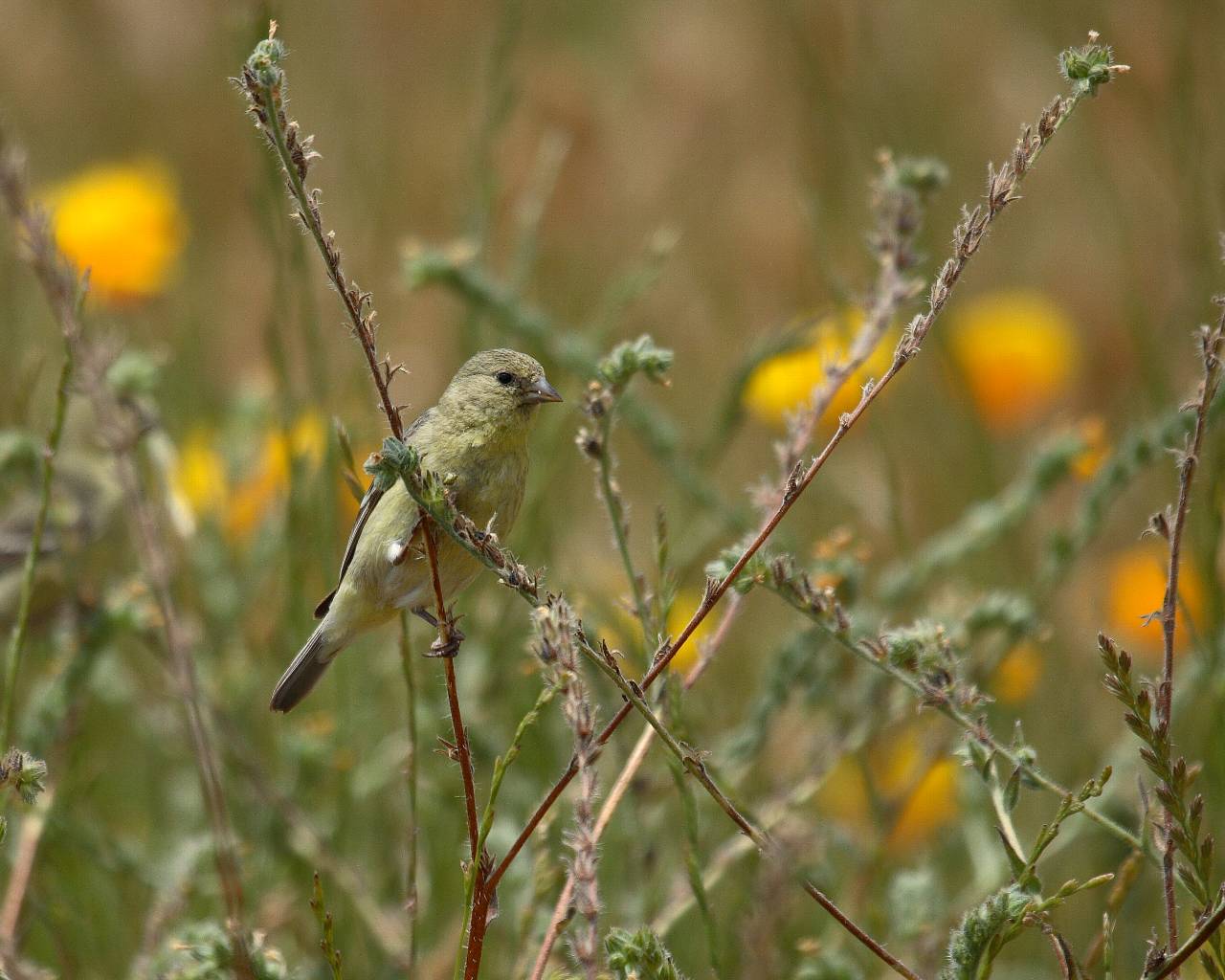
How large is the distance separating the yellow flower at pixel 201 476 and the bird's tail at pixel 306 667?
1.13 meters

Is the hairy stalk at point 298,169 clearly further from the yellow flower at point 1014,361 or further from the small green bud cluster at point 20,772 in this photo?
the yellow flower at point 1014,361

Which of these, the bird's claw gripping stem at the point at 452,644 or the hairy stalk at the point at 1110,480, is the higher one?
the hairy stalk at the point at 1110,480

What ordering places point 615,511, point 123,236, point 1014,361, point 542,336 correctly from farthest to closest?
1. point 1014,361
2. point 123,236
3. point 542,336
4. point 615,511

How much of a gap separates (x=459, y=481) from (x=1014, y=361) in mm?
3017

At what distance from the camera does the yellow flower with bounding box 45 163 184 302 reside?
4465 millimetres

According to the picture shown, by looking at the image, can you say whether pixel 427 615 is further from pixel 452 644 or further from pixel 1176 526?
pixel 1176 526

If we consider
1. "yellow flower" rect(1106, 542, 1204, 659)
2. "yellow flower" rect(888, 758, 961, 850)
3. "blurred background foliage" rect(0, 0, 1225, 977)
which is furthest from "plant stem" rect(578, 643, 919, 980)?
"yellow flower" rect(888, 758, 961, 850)

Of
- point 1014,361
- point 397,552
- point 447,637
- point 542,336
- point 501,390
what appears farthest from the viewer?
point 1014,361

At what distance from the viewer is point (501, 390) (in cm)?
231

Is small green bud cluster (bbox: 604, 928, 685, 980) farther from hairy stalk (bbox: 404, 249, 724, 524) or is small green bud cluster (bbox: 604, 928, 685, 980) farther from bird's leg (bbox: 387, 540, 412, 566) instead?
hairy stalk (bbox: 404, 249, 724, 524)

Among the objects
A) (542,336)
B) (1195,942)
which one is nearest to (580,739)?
(1195,942)

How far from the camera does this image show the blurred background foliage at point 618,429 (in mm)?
2721

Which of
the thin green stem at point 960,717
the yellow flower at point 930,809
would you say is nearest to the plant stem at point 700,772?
the thin green stem at point 960,717

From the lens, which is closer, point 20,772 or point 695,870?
point 20,772
